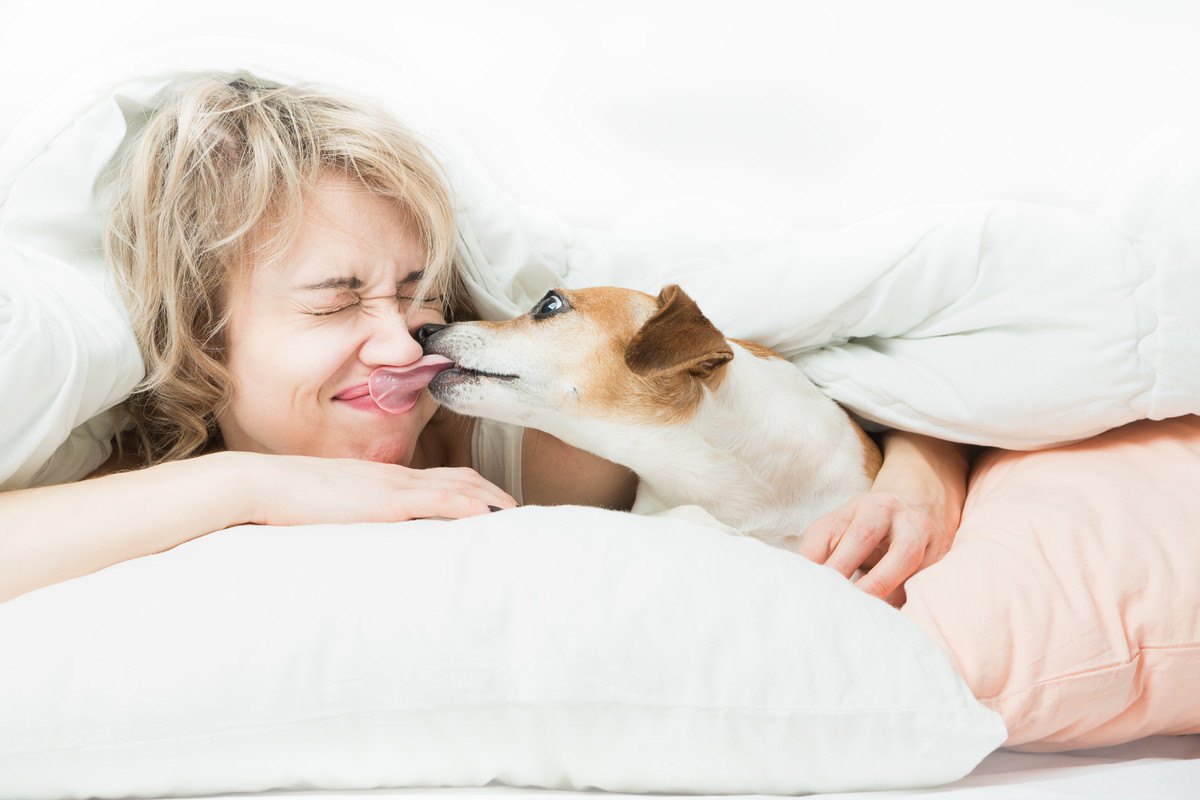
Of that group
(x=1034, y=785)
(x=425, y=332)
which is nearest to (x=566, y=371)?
(x=425, y=332)

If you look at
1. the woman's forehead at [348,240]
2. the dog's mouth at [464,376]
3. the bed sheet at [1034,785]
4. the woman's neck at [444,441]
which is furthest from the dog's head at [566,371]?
the bed sheet at [1034,785]

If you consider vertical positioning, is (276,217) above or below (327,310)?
above

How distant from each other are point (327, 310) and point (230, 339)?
0.18 m

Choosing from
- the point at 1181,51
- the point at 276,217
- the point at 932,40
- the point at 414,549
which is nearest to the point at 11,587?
the point at 414,549

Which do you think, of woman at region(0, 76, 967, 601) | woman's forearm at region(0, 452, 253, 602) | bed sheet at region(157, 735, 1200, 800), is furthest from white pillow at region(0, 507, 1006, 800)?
woman at region(0, 76, 967, 601)

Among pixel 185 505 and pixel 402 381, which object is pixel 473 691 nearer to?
pixel 185 505

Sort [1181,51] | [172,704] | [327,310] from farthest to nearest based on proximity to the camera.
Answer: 1. [1181,51]
2. [327,310]
3. [172,704]

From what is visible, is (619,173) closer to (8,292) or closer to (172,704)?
(8,292)

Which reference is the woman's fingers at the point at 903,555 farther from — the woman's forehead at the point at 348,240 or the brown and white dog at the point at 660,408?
the woman's forehead at the point at 348,240

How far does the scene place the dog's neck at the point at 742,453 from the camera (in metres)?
1.49

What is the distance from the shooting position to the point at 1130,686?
38.4 inches

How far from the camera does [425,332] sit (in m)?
1.49

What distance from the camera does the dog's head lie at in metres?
1.44

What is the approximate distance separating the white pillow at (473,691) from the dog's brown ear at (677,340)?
494 millimetres
